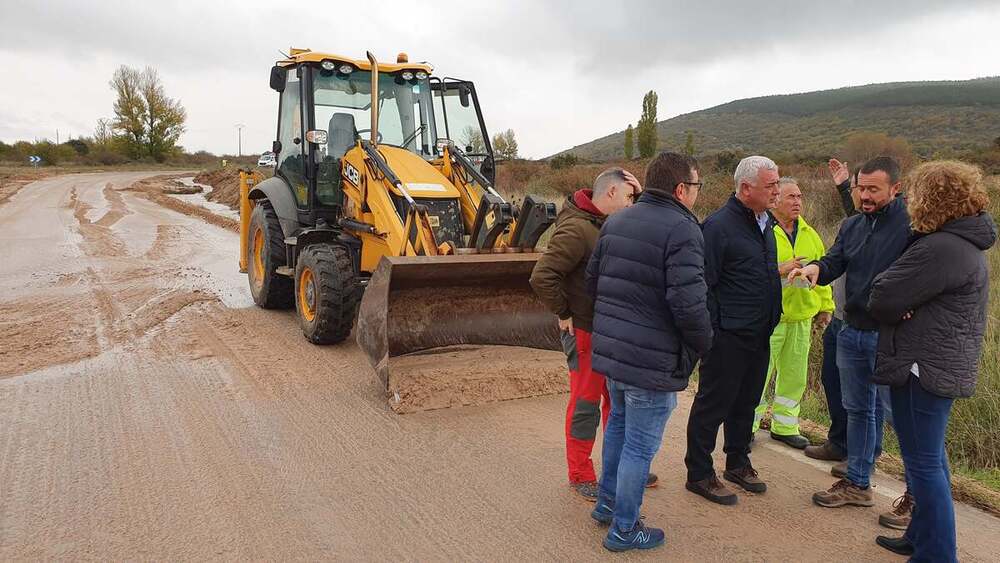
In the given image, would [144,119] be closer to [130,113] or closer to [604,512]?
[130,113]

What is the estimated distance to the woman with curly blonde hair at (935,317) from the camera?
299 centimetres

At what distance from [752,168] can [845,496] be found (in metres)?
1.82

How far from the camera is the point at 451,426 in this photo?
16.1 ft

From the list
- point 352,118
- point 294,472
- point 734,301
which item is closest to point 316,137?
point 352,118

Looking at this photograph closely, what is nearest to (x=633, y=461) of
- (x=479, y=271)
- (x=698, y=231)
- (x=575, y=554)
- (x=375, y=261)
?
(x=575, y=554)

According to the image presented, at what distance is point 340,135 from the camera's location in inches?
293

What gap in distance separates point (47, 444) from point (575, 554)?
3.28 m

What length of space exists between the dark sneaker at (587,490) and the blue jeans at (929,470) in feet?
4.93

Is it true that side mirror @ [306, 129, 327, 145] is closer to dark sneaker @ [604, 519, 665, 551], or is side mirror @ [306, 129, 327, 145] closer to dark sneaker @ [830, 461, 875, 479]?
dark sneaker @ [604, 519, 665, 551]

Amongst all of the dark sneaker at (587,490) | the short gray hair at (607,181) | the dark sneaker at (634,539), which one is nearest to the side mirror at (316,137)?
the short gray hair at (607,181)

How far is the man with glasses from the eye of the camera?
3688 millimetres

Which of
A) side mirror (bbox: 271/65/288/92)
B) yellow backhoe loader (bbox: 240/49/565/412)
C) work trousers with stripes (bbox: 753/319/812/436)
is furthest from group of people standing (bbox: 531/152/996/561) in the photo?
side mirror (bbox: 271/65/288/92)

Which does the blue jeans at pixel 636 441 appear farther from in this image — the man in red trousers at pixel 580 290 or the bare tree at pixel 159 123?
the bare tree at pixel 159 123

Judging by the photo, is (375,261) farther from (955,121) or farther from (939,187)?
(955,121)
